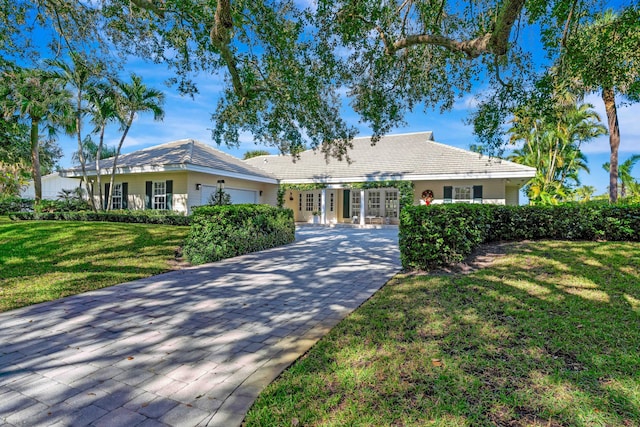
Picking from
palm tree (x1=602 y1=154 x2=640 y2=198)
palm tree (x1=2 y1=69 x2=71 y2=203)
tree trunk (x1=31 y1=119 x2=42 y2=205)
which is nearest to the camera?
palm tree (x1=2 y1=69 x2=71 y2=203)

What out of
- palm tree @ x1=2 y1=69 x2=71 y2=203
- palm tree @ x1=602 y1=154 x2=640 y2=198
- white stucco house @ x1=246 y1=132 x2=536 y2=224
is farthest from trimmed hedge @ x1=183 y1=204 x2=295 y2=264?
palm tree @ x1=602 y1=154 x2=640 y2=198

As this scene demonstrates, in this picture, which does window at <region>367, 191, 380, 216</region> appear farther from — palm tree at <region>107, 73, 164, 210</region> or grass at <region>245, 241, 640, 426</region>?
grass at <region>245, 241, 640, 426</region>

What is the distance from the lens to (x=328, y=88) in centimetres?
948

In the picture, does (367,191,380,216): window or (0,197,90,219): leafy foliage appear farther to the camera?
(367,191,380,216): window

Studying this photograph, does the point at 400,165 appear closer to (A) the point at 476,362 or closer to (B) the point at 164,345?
(A) the point at 476,362

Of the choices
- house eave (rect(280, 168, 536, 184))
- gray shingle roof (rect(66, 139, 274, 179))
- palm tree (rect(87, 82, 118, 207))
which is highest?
palm tree (rect(87, 82, 118, 207))

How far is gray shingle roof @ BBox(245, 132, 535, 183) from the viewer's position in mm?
17516

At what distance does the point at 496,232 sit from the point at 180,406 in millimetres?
8574

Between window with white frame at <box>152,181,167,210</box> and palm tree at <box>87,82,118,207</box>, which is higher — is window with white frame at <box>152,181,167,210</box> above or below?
below

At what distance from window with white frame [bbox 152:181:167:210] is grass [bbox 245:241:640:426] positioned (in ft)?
51.0

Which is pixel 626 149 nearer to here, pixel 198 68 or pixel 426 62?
pixel 426 62

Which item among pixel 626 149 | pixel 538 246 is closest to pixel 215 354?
pixel 538 246

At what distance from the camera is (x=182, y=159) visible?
1648 cm

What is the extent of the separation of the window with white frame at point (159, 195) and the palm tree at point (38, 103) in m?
5.99
